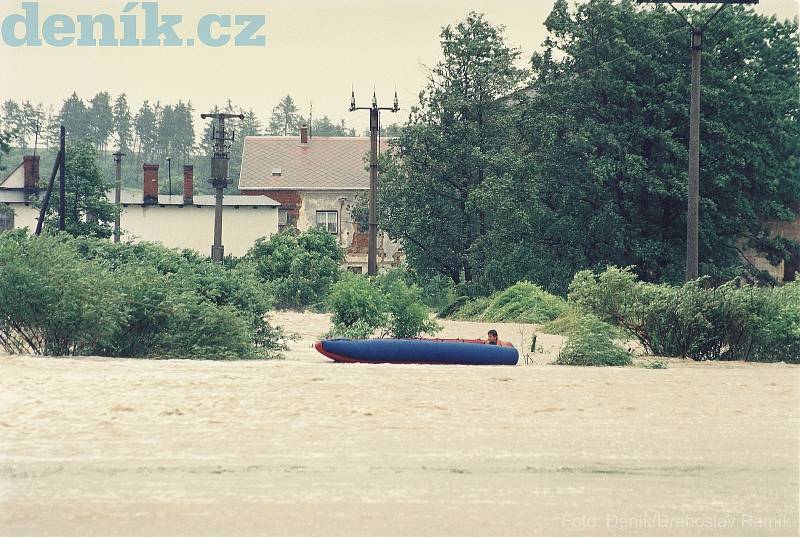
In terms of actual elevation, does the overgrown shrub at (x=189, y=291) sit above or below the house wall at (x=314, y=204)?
below

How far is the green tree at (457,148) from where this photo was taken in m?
43.8

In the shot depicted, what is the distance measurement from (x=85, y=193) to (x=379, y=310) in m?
29.3

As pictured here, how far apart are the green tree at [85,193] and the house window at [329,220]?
20446 millimetres

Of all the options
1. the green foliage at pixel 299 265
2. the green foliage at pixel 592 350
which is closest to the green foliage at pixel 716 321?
the green foliage at pixel 592 350

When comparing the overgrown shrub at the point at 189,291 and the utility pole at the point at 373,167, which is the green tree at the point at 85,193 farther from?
the overgrown shrub at the point at 189,291

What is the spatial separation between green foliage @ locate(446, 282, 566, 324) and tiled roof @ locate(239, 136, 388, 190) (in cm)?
3307

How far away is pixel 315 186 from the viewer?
7388 cm

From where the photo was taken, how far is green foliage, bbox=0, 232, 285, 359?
21.9 meters

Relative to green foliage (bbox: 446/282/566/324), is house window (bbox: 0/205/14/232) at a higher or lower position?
higher

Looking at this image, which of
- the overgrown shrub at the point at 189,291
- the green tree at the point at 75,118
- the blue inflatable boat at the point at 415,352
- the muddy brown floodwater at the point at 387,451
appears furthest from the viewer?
the green tree at the point at 75,118

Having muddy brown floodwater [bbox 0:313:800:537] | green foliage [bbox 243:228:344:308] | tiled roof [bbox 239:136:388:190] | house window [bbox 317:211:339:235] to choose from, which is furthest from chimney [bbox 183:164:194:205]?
muddy brown floodwater [bbox 0:313:800:537]

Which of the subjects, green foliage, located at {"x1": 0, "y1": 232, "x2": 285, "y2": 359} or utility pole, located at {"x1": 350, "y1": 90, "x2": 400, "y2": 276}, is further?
utility pole, located at {"x1": 350, "y1": 90, "x2": 400, "y2": 276}

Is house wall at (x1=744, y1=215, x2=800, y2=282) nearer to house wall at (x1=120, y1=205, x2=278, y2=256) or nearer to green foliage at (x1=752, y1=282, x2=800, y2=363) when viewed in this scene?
green foliage at (x1=752, y1=282, x2=800, y2=363)

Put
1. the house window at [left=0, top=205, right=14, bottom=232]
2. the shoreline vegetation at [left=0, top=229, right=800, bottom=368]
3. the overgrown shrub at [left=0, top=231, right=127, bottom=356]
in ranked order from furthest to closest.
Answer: the house window at [left=0, top=205, right=14, bottom=232] → the shoreline vegetation at [left=0, top=229, right=800, bottom=368] → the overgrown shrub at [left=0, top=231, right=127, bottom=356]
